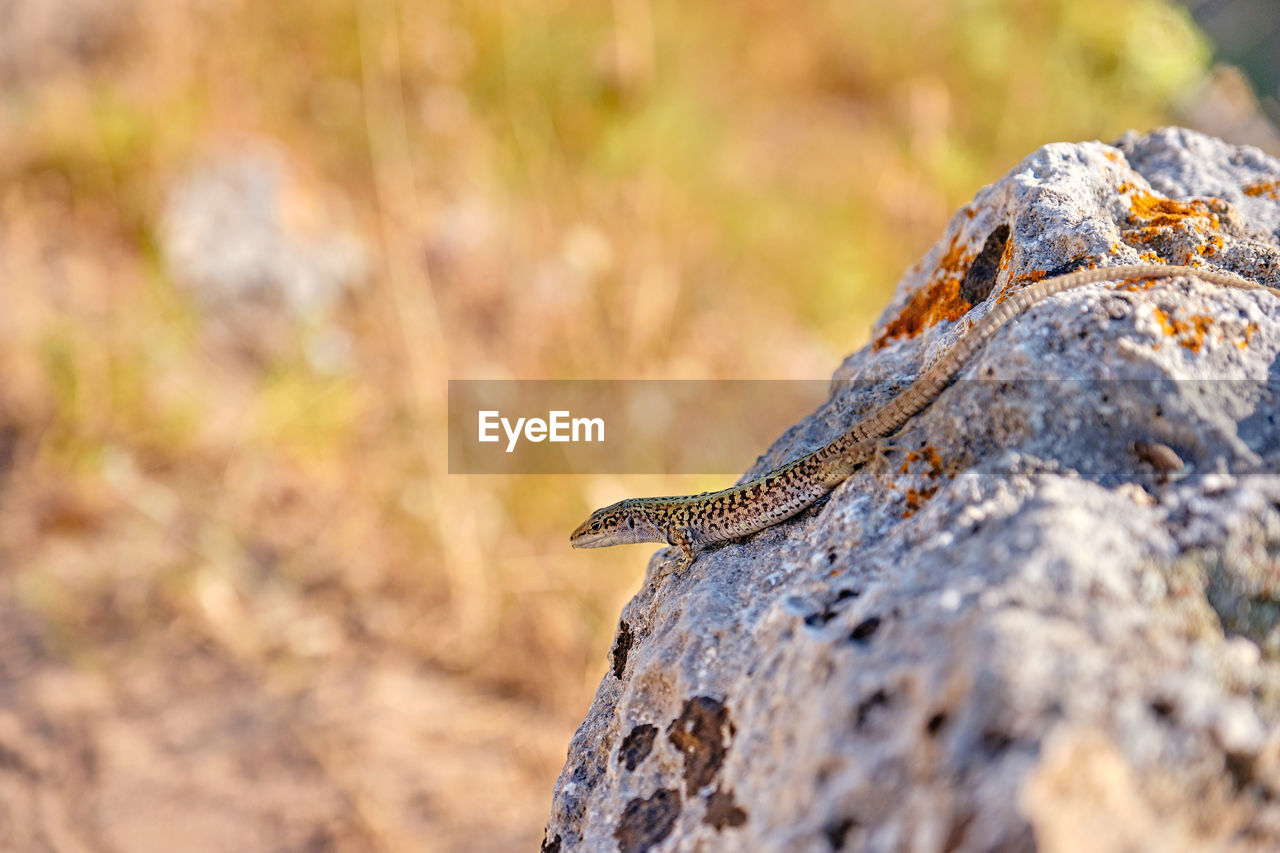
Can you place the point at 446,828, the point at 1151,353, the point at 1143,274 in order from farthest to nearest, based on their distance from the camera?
the point at 446,828 < the point at 1143,274 < the point at 1151,353

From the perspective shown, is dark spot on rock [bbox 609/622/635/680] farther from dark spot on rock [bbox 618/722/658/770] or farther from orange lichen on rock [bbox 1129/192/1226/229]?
orange lichen on rock [bbox 1129/192/1226/229]

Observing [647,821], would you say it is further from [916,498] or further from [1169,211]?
[1169,211]

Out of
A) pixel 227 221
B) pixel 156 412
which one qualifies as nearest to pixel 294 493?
pixel 156 412

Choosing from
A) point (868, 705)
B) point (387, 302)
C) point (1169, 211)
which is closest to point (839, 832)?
point (868, 705)

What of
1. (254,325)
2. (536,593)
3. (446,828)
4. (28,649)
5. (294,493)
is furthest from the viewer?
(254,325)

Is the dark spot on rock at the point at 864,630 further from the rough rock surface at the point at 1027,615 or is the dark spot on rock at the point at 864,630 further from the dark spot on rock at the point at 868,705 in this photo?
the dark spot on rock at the point at 868,705

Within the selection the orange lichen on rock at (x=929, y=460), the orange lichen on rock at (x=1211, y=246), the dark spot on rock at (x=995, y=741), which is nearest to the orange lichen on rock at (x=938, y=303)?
the orange lichen on rock at (x=1211, y=246)

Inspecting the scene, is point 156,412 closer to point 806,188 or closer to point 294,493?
point 294,493
